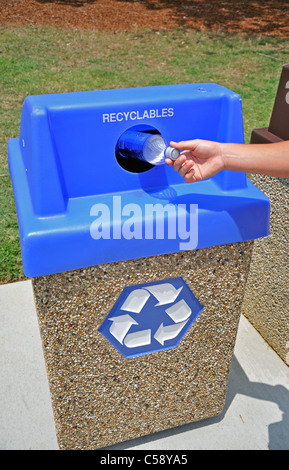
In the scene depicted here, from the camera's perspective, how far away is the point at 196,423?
214 centimetres

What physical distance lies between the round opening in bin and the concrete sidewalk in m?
1.21

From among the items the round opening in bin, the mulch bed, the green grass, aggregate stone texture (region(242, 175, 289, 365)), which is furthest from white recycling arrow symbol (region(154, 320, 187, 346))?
the mulch bed

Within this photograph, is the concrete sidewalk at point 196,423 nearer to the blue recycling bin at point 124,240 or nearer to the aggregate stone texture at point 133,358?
the aggregate stone texture at point 133,358

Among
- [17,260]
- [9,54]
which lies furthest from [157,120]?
[9,54]

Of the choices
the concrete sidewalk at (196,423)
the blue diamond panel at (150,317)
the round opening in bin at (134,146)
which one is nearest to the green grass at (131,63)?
the concrete sidewalk at (196,423)

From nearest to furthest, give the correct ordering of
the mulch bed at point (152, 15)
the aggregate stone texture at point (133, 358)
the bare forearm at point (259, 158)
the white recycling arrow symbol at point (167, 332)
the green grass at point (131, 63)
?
the bare forearm at point (259, 158)
the aggregate stone texture at point (133, 358)
the white recycling arrow symbol at point (167, 332)
the green grass at point (131, 63)
the mulch bed at point (152, 15)

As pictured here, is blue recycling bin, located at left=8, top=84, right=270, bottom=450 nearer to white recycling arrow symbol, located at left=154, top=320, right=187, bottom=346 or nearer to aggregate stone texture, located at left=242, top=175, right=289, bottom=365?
white recycling arrow symbol, located at left=154, top=320, right=187, bottom=346

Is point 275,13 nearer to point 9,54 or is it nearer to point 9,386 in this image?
point 9,54

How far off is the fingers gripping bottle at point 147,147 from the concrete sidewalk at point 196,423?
1.29m

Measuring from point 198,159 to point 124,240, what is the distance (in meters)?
0.34

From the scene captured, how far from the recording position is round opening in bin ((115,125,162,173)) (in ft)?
4.69

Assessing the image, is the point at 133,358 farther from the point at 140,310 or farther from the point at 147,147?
the point at 147,147

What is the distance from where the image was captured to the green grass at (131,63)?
5.70 meters

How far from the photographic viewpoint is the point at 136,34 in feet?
27.8
